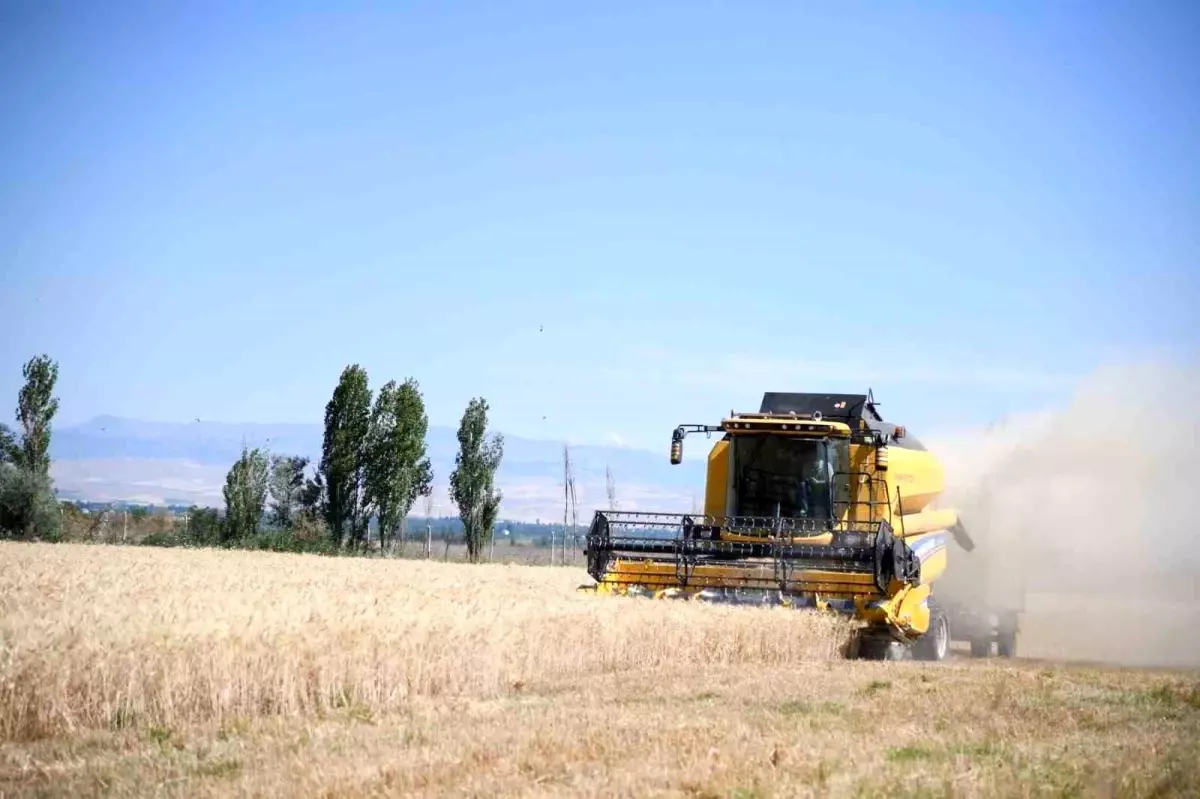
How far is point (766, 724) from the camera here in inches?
396

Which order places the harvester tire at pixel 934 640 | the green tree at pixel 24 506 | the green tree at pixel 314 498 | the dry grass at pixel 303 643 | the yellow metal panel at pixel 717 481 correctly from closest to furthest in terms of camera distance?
the dry grass at pixel 303 643
the harvester tire at pixel 934 640
the yellow metal panel at pixel 717 481
the green tree at pixel 24 506
the green tree at pixel 314 498

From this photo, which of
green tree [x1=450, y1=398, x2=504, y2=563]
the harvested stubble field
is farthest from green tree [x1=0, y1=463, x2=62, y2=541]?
the harvested stubble field

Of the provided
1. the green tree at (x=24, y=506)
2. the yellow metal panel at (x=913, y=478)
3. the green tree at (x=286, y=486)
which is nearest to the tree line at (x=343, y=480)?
the green tree at (x=24, y=506)

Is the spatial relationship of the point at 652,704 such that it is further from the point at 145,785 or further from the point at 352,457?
the point at 352,457

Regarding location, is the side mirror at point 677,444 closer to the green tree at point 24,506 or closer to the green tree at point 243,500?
the green tree at point 24,506

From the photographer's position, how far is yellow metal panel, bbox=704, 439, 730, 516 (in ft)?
67.5

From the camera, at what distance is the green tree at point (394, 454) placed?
52.8 meters

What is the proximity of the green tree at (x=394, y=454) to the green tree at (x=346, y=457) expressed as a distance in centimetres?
44

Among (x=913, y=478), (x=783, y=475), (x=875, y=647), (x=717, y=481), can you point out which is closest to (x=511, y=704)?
(x=875, y=647)

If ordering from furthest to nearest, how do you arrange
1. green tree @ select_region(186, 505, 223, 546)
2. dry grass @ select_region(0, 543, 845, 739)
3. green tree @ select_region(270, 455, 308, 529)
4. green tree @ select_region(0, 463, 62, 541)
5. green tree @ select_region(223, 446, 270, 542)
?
green tree @ select_region(270, 455, 308, 529) < green tree @ select_region(223, 446, 270, 542) < green tree @ select_region(186, 505, 223, 546) < green tree @ select_region(0, 463, 62, 541) < dry grass @ select_region(0, 543, 845, 739)

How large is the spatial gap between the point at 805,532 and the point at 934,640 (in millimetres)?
3157

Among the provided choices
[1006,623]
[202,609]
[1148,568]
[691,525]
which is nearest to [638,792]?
[202,609]

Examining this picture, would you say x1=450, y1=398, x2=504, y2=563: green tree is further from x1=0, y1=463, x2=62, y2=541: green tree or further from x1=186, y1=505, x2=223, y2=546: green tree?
x1=0, y1=463, x2=62, y2=541: green tree

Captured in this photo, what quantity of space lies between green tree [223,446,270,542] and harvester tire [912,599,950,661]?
39.7 meters
